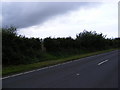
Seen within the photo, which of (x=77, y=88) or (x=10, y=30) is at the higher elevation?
(x=10, y=30)

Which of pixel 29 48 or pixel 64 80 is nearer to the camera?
pixel 64 80

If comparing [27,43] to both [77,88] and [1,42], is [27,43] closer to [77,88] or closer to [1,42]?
[1,42]

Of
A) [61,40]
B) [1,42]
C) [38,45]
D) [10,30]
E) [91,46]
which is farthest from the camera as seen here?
[91,46]

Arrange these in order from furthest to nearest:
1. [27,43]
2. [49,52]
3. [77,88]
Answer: [49,52] < [27,43] < [77,88]

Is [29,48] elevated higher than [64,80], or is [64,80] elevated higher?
[29,48]

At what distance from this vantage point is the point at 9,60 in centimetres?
2050

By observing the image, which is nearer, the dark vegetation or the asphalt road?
the asphalt road

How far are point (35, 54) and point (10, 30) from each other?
461 cm

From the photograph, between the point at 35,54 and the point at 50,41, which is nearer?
the point at 35,54

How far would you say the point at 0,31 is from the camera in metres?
20.7

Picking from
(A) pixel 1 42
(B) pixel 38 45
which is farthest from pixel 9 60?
(B) pixel 38 45

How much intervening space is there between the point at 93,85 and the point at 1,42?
12.6 metres

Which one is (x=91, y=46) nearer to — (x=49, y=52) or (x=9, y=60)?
(x=49, y=52)

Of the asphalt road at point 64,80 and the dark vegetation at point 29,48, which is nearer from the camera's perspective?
the asphalt road at point 64,80
